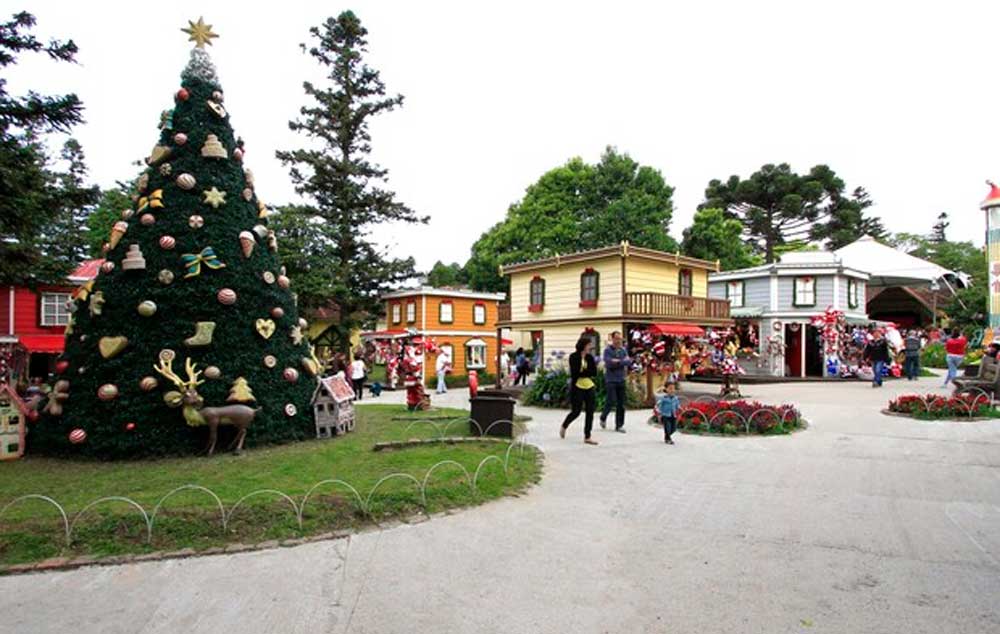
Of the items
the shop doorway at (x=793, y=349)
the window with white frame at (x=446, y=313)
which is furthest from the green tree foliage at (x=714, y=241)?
the window with white frame at (x=446, y=313)

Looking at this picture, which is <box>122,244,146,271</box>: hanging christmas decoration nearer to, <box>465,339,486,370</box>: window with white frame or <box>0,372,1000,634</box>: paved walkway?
<box>0,372,1000,634</box>: paved walkway

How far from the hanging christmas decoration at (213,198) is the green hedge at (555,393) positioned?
1043 centimetres

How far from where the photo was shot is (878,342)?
2200 cm

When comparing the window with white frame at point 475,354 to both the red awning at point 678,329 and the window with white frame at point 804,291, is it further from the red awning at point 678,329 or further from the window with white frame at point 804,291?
the window with white frame at point 804,291

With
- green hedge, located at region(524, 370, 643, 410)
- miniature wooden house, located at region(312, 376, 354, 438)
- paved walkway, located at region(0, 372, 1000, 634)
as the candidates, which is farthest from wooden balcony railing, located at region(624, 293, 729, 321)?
paved walkway, located at region(0, 372, 1000, 634)

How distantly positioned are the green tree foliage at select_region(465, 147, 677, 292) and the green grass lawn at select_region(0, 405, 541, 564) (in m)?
32.3

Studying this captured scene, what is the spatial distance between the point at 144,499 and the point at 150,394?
10.5ft

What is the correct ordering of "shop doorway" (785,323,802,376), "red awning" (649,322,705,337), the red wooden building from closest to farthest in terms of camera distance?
"red awning" (649,322,705,337), the red wooden building, "shop doorway" (785,323,802,376)

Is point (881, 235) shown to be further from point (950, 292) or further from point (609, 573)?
point (609, 573)

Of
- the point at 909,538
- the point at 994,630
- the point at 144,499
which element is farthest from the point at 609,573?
the point at 144,499

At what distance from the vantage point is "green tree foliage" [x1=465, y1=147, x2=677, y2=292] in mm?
40156

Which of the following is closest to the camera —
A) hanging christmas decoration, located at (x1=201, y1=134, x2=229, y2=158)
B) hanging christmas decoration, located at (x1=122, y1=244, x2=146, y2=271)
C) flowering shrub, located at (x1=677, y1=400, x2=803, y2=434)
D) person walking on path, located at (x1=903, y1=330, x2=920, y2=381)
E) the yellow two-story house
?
hanging christmas decoration, located at (x1=122, y1=244, x2=146, y2=271)

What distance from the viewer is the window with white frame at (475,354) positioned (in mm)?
33656

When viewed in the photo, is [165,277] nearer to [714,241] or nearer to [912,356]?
[912,356]
